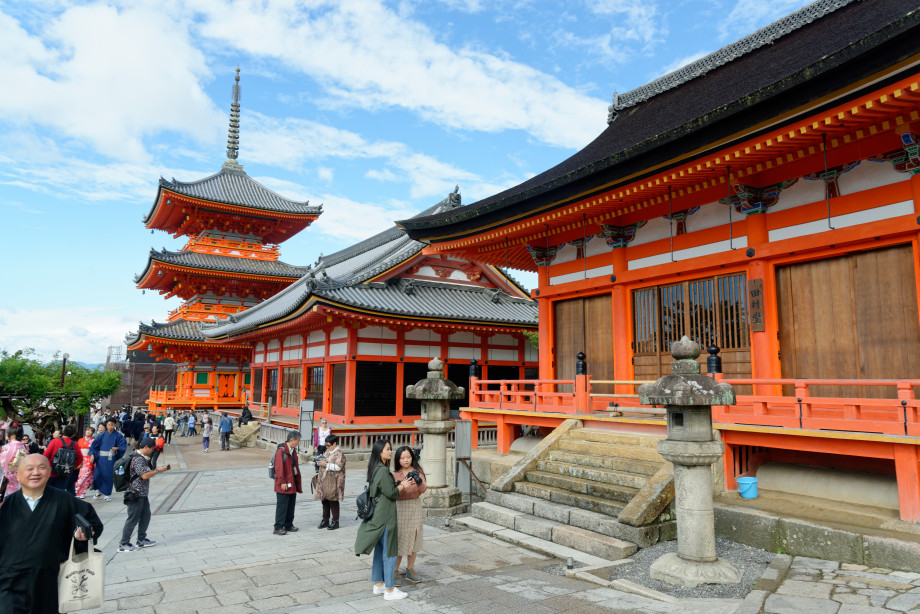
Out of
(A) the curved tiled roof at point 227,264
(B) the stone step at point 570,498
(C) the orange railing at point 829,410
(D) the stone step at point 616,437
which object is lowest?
(B) the stone step at point 570,498

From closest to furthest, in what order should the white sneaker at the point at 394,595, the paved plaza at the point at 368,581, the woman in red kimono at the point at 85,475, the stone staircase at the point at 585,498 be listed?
the paved plaza at the point at 368,581 → the white sneaker at the point at 394,595 → the stone staircase at the point at 585,498 → the woman in red kimono at the point at 85,475

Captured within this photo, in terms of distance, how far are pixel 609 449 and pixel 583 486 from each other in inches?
41.9

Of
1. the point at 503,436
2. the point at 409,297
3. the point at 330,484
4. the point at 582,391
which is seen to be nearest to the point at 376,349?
the point at 409,297

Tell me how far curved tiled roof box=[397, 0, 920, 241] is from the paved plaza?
588 cm

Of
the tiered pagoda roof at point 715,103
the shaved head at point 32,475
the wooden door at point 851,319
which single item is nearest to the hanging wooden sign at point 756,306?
the wooden door at point 851,319

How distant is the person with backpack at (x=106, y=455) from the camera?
12.9 m

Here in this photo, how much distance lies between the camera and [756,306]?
9.88 metres

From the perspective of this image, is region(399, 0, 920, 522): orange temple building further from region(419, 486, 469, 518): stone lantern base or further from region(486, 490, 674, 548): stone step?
region(419, 486, 469, 518): stone lantern base

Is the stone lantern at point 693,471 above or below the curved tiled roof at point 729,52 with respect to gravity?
below

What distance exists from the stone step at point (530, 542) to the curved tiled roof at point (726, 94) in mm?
6365

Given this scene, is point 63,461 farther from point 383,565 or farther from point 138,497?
point 383,565

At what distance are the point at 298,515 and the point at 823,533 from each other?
864 centimetres

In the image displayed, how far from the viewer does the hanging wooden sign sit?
32.1 feet

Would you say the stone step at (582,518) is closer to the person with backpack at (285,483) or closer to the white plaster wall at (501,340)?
the person with backpack at (285,483)
